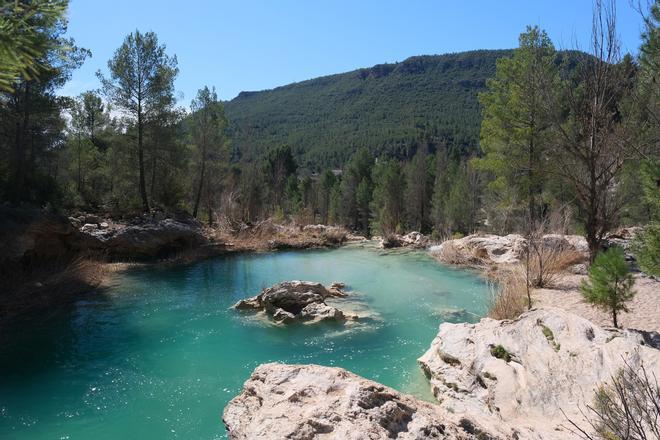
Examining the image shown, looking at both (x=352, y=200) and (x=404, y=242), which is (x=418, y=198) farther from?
(x=404, y=242)

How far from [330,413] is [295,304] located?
7399 millimetres

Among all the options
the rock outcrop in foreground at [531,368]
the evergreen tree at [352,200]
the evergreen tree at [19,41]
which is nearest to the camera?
the evergreen tree at [19,41]

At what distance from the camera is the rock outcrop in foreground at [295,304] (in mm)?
10172

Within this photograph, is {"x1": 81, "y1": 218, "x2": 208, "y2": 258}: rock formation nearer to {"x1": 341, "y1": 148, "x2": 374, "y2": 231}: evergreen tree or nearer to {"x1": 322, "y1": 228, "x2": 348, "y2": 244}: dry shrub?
A: {"x1": 322, "y1": 228, "x2": 348, "y2": 244}: dry shrub

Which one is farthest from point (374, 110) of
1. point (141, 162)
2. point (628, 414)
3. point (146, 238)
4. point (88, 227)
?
point (628, 414)

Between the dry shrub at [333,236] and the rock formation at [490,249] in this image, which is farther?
the dry shrub at [333,236]

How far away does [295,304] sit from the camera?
10859 millimetres

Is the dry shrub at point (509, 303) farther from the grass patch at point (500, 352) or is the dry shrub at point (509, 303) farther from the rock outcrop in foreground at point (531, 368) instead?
the grass patch at point (500, 352)

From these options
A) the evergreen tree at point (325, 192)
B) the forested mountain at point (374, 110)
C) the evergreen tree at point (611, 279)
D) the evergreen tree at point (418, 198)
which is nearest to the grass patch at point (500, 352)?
the evergreen tree at point (611, 279)

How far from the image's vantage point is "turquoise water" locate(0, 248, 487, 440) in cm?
604

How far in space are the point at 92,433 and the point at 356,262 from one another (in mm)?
14476

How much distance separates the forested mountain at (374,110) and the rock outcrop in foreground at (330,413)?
3097 inches

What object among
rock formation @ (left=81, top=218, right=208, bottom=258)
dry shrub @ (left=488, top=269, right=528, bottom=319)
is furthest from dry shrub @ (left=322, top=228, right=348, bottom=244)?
dry shrub @ (left=488, top=269, right=528, bottom=319)

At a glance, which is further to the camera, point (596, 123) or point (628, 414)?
point (596, 123)
